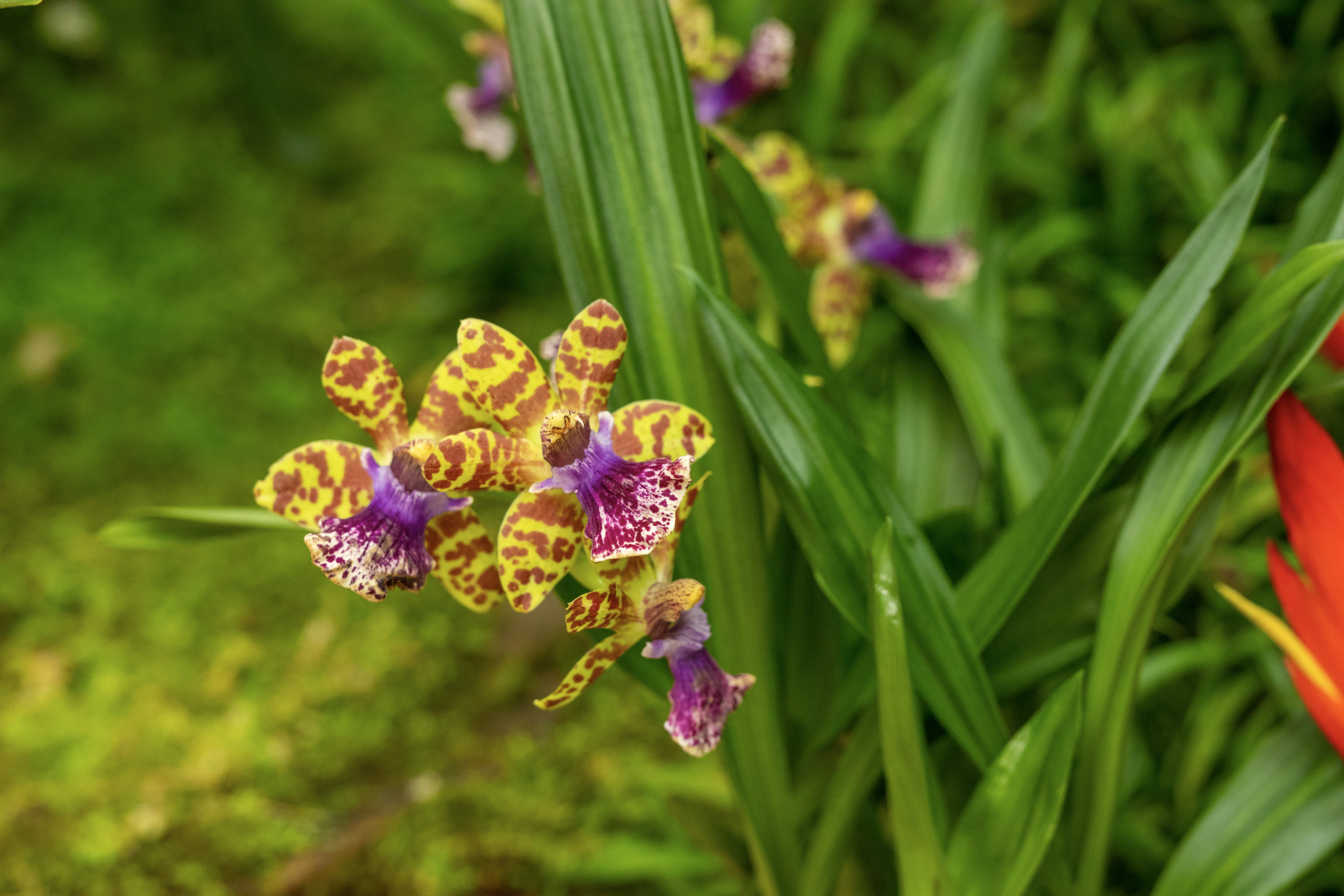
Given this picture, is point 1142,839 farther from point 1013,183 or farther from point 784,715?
point 1013,183

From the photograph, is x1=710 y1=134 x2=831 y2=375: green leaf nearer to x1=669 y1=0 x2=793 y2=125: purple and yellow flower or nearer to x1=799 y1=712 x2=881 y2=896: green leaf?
x1=669 y1=0 x2=793 y2=125: purple and yellow flower

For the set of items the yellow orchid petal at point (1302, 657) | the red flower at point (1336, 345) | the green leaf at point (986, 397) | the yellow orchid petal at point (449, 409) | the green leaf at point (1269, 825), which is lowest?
the green leaf at point (1269, 825)

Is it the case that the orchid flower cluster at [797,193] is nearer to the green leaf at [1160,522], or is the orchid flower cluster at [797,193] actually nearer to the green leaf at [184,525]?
the green leaf at [1160,522]

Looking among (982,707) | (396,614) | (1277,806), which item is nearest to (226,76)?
(396,614)

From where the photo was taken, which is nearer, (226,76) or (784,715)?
(784,715)

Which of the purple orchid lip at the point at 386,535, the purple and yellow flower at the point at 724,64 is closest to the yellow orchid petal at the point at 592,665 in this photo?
the purple orchid lip at the point at 386,535

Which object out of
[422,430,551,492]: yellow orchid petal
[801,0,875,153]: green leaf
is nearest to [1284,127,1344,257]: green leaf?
[422,430,551,492]: yellow orchid petal

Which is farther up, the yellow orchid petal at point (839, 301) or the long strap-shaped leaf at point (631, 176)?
the long strap-shaped leaf at point (631, 176)
